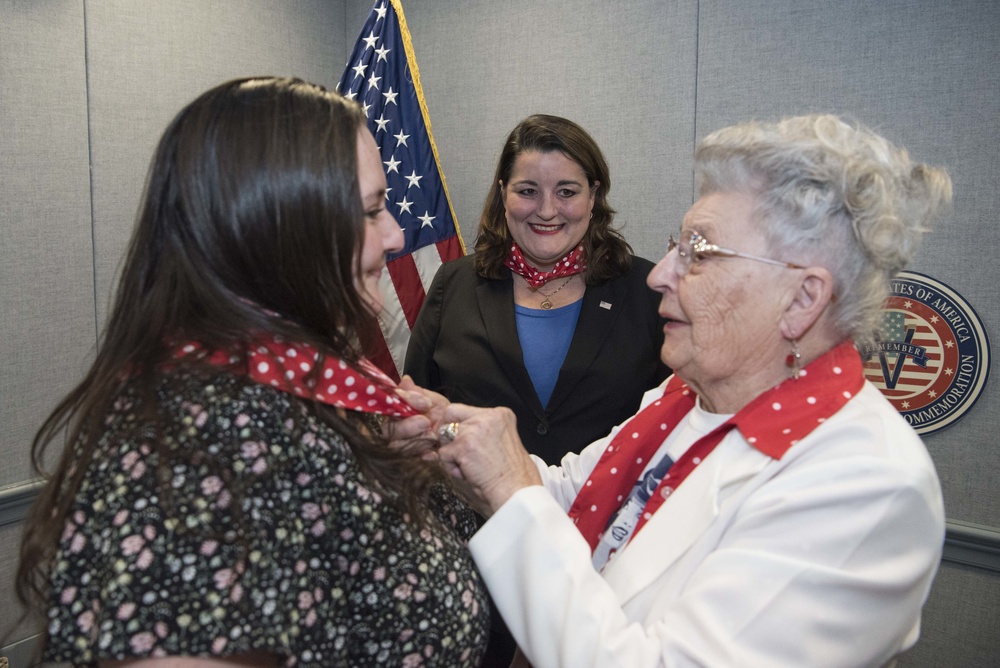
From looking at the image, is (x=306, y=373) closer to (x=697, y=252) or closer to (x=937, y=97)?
(x=697, y=252)

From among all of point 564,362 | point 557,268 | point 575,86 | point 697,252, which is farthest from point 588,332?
point 575,86

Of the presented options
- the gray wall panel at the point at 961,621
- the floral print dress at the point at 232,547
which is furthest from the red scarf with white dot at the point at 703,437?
the gray wall panel at the point at 961,621

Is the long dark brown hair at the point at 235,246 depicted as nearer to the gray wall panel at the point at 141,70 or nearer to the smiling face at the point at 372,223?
the smiling face at the point at 372,223

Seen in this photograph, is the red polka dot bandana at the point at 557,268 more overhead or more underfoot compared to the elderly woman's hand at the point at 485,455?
more overhead

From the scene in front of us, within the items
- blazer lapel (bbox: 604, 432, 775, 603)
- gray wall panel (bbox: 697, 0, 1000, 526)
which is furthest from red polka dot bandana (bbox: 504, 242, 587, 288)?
blazer lapel (bbox: 604, 432, 775, 603)

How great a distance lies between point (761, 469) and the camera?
47.8 inches

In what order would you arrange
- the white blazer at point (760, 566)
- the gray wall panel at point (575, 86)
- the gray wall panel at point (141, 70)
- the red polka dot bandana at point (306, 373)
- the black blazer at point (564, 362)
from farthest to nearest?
the gray wall panel at point (575, 86) → the gray wall panel at point (141, 70) → the black blazer at point (564, 362) → the white blazer at point (760, 566) → the red polka dot bandana at point (306, 373)

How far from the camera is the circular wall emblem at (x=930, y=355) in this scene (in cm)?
253

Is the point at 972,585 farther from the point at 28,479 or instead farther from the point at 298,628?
the point at 28,479

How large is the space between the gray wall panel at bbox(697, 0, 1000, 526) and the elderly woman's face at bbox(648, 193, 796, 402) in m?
1.42

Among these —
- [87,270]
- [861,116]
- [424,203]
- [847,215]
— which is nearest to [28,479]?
[87,270]

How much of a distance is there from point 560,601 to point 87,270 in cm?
241

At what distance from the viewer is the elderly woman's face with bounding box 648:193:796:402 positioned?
4.25 ft

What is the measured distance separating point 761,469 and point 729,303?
29cm
